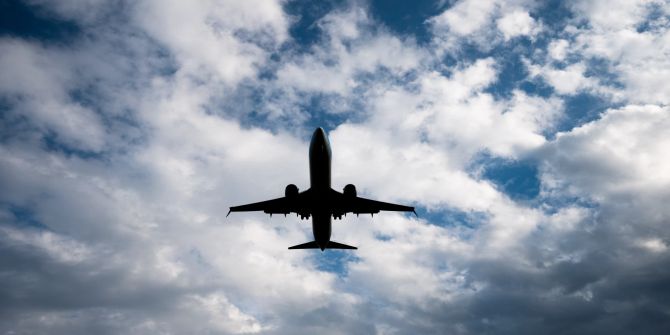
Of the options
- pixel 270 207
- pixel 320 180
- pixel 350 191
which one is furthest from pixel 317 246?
pixel 320 180

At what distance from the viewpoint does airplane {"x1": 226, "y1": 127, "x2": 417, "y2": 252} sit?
145 feet

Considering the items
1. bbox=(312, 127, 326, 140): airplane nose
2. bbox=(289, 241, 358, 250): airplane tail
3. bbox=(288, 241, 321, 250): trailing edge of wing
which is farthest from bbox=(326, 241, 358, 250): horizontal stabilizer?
bbox=(312, 127, 326, 140): airplane nose

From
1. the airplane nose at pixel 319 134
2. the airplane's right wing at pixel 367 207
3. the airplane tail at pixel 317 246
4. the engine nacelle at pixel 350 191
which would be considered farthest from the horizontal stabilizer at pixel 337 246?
the airplane nose at pixel 319 134

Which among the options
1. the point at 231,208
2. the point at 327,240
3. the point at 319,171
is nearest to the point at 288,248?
the point at 327,240

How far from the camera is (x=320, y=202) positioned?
47812 millimetres

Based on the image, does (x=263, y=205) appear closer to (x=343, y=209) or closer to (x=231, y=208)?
(x=231, y=208)

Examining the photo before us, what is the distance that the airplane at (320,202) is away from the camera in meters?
44.2

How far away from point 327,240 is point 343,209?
5.46m

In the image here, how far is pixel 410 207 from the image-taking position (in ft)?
164

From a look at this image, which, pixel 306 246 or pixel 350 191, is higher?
pixel 350 191

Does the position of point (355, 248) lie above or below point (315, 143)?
below

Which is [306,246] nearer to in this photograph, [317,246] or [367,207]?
[317,246]

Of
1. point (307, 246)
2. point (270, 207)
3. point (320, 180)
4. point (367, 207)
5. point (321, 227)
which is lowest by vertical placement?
point (321, 227)

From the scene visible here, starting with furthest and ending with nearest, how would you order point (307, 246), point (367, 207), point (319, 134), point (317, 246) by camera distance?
point (307, 246), point (317, 246), point (367, 207), point (319, 134)
